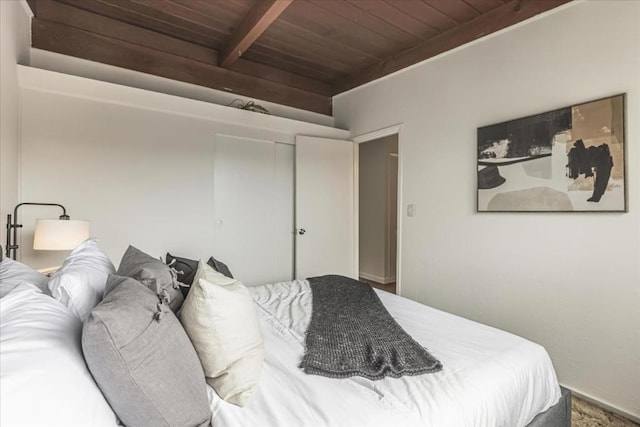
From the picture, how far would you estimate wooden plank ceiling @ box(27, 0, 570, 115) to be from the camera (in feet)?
8.32

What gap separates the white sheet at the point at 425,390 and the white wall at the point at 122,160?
6.01 ft

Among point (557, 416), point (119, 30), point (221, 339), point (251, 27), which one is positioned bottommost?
point (557, 416)

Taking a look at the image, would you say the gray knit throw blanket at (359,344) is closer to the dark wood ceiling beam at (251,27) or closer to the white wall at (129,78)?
the dark wood ceiling beam at (251,27)

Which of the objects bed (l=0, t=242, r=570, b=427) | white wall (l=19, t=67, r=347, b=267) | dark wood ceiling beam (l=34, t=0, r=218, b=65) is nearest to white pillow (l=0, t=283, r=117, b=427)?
bed (l=0, t=242, r=570, b=427)

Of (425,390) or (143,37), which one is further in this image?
(143,37)

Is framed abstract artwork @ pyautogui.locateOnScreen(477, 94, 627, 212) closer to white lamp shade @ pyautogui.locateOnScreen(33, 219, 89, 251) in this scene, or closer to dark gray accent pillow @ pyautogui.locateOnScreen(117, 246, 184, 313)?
dark gray accent pillow @ pyautogui.locateOnScreen(117, 246, 184, 313)

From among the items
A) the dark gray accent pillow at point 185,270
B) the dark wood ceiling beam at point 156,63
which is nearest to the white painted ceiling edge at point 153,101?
the dark wood ceiling beam at point 156,63

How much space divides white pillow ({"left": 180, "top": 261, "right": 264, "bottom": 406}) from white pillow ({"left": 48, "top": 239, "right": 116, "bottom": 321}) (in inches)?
11.6

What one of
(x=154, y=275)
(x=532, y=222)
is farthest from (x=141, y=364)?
(x=532, y=222)

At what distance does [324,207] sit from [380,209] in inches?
67.5

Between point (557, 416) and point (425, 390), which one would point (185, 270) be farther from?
point (557, 416)

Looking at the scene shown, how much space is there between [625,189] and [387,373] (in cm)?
188

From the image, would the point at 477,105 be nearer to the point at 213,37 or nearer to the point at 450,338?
the point at 450,338

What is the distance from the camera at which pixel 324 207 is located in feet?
12.7
